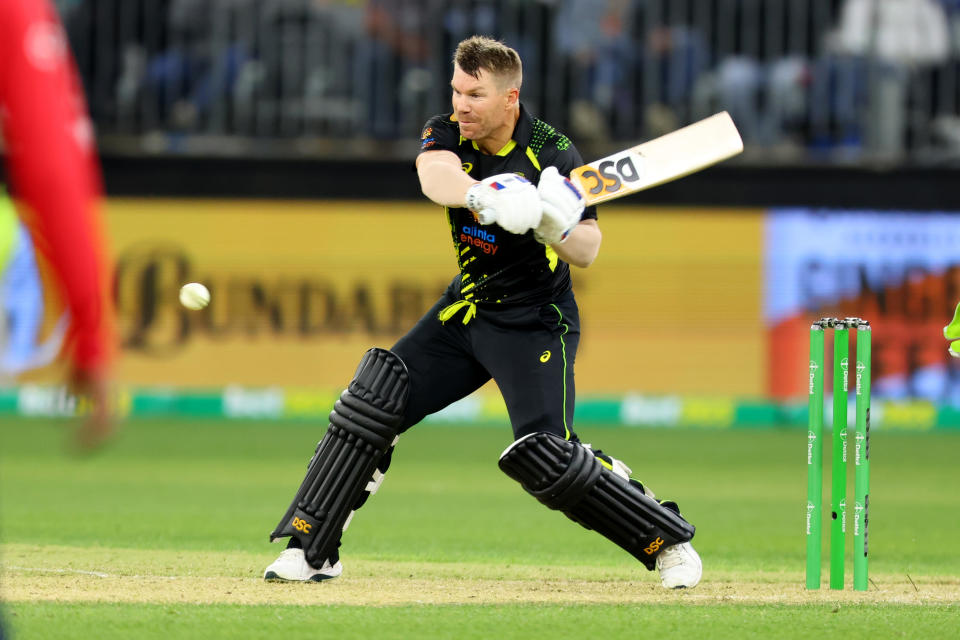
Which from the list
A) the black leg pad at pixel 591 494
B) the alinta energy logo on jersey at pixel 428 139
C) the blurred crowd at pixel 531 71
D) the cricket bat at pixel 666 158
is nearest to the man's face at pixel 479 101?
the alinta energy logo on jersey at pixel 428 139

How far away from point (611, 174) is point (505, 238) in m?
0.42

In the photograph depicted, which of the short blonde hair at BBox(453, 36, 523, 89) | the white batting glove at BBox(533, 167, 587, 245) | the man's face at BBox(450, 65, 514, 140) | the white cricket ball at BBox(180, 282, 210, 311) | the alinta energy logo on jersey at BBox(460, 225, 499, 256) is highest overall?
the short blonde hair at BBox(453, 36, 523, 89)

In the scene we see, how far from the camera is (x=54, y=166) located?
239 cm

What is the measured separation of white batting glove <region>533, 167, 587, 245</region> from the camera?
461 centimetres

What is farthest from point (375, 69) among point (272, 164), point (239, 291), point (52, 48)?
point (52, 48)

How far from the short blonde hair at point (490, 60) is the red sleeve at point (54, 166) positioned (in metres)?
2.59

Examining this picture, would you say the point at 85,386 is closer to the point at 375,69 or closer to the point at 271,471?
the point at 271,471

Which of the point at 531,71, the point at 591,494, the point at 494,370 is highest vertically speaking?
the point at 531,71

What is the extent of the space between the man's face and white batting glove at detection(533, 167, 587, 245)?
0.38 meters

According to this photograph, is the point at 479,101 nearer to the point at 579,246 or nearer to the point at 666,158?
the point at 579,246

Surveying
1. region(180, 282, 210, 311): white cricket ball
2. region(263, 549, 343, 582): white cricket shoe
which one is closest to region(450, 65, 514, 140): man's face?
region(180, 282, 210, 311): white cricket ball

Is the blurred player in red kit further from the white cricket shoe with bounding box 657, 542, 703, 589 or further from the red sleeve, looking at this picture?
the white cricket shoe with bounding box 657, 542, 703, 589

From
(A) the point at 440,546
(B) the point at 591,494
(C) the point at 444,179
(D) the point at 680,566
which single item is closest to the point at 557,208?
(C) the point at 444,179

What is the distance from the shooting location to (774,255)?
12602 millimetres
